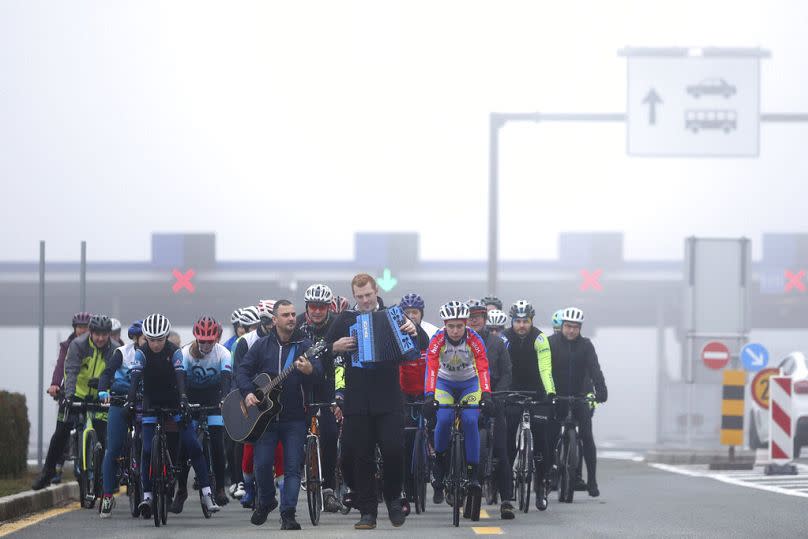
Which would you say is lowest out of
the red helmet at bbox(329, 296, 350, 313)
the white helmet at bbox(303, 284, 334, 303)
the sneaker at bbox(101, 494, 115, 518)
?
the sneaker at bbox(101, 494, 115, 518)

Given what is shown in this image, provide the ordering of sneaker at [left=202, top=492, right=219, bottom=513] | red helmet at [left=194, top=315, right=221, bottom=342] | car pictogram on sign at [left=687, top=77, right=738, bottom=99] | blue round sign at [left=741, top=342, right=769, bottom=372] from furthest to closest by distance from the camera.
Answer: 1. car pictogram on sign at [left=687, top=77, right=738, bottom=99]
2. blue round sign at [left=741, top=342, right=769, bottom=372]
3. red helmet at [left=194, top=315, right=221, bottom=342]
4. sneaker at [left=202, top=492, right=219, bottom=513]

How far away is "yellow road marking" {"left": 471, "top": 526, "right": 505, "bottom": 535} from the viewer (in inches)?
544

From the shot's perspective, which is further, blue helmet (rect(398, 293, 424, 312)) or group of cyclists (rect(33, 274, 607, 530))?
blue helmet (rect(398, 293, 424, 312))

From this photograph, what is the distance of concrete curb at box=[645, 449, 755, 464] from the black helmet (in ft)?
41.0

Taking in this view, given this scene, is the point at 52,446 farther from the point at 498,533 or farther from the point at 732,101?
the point at 732,101

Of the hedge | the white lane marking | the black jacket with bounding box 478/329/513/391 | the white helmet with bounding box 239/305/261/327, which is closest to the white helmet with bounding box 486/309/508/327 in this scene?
the black jacket with bounding box 478/329/513/391

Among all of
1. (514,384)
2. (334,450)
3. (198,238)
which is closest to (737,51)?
(514,384)

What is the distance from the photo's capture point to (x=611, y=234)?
252 feet

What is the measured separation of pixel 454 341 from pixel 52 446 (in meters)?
4.83

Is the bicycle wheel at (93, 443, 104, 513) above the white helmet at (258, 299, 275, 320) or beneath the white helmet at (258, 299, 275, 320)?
beneath

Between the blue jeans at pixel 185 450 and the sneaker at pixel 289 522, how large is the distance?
1.49 meters

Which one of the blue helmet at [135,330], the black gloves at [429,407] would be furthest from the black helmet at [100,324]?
the black gloves at [429,407]

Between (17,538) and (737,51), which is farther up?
(737,51)

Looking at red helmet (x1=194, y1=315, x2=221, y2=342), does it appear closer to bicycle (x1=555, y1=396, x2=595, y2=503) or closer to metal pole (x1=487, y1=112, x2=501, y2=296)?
bicycle (x1=555, y1=396, x2=595, y2=503)
